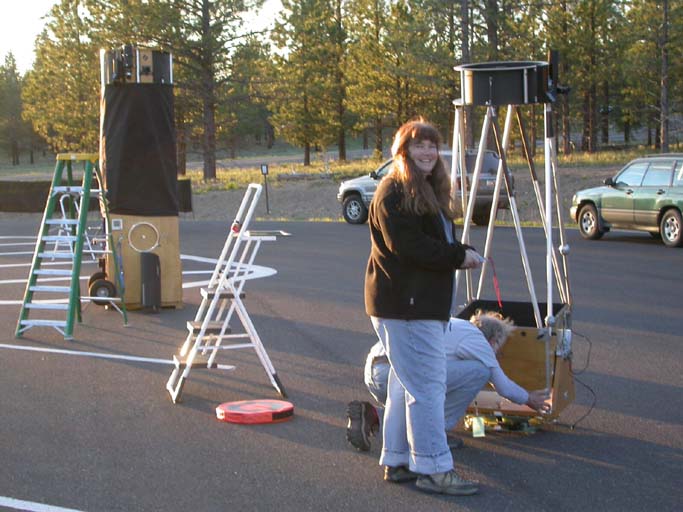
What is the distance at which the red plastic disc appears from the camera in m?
7.08

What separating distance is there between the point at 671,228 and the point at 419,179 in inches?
575

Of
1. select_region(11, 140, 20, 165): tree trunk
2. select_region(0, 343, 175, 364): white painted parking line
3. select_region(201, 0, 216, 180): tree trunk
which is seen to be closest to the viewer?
select_region(0, 343, 175, 364): white painted parking line

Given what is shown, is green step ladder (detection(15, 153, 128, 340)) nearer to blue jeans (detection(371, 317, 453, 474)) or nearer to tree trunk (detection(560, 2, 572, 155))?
blue jeans (detection(371, 317, 453, 474))

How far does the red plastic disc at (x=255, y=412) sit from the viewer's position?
23.2 ft

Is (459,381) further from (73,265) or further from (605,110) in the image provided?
(605,110)

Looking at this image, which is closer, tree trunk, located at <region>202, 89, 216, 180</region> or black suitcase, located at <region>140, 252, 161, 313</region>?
black suitcase, located at <region>140, 252, 161, 313</region>

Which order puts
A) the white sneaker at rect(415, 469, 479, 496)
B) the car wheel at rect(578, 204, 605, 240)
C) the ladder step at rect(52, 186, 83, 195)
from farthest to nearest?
the car wheel at rect(578, 204, 605, 240) → the ladder step at rect(52, 186, 83, 195) → the white sneaker at rect(415, 469, 479, 496)

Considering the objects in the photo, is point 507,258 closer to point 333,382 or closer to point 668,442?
point 333,382

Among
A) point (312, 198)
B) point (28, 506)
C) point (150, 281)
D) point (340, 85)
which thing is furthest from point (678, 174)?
point (340, 85)

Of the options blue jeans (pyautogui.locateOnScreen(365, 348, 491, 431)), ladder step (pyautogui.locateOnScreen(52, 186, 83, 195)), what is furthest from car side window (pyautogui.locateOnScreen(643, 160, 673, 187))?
blue jeans (pyautogui.locateOnScreen(365, 348, 491, 431))

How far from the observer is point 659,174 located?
1953cm

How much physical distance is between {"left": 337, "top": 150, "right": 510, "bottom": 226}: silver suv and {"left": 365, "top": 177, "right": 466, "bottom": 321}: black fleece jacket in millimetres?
18323

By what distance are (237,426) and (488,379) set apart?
6.37ft

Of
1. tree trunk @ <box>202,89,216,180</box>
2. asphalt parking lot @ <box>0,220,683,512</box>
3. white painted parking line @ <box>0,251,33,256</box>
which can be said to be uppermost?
tree trunk @ <box>202,89,216,180</box>
